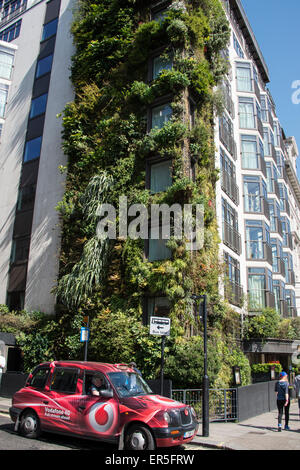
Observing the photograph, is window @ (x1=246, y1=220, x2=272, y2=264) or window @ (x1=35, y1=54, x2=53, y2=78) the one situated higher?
window @ (x1=35, y1=54, x2=53, y2=78)

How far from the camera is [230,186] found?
77.7 ft

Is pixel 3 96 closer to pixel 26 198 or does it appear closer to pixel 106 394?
pixel 26 198

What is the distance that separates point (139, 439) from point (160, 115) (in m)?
15.6

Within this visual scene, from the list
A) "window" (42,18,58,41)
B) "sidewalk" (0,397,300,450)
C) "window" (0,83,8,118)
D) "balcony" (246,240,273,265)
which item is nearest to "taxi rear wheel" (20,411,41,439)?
"sidewalk" (0,397,300,450)

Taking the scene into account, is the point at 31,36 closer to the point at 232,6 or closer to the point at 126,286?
the point at 232,6

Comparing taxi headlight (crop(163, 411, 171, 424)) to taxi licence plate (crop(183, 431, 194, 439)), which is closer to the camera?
taxi headlight (crop(163, 411, 171, 424))

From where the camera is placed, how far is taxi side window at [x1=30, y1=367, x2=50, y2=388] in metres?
9.77

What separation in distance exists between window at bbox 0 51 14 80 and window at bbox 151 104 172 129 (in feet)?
55.4

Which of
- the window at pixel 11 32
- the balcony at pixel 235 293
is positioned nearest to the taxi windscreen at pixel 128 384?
the balcony at pixel 235 293

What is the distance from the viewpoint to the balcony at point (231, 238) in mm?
21570

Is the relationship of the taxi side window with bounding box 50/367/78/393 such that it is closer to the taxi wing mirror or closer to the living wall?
the taxi wing mirror

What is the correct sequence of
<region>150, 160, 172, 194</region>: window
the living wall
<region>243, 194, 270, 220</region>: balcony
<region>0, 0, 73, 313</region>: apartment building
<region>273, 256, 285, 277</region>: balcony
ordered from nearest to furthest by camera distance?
the living wall → <region>150, 160, 172, 194</region>: window → <region>0, 0, 73, 313</region>: apartment building → <region>243, 194, 270, 220</region>: balcony → <region>273, 256, 285, 277</region>: balcony
